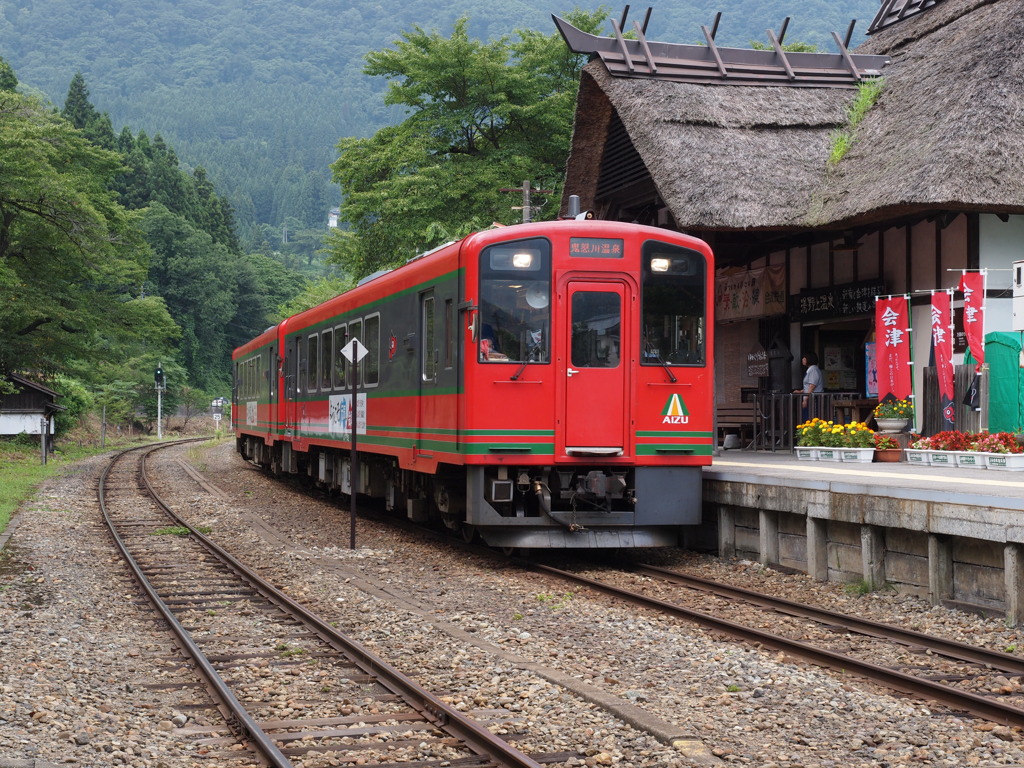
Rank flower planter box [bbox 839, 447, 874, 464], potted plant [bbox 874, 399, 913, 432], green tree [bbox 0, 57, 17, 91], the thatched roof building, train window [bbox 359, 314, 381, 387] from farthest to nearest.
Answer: green tree [bbox 0, 57, 17, 91] < potted plant [bbox 874, 399, 913, 432] < train window [bbox 359, 314, 381, 387] < the thatched roof building < flower planter box [bbox 839, 447, 874, 464]

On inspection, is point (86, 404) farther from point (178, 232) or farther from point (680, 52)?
point (680, 52)

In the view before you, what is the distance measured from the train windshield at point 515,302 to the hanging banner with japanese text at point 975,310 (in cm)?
569

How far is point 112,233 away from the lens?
32750 millimetres

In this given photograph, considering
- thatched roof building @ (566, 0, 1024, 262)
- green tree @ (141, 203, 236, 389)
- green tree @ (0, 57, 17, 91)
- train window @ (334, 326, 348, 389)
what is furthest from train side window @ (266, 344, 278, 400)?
green tree @ (141, 203, 236, 389)

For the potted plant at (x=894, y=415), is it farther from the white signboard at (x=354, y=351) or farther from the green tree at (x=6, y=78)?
the green tree at (x=6, y=78)

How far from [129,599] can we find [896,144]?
11435 millimetres

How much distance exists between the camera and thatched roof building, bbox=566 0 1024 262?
13.8m

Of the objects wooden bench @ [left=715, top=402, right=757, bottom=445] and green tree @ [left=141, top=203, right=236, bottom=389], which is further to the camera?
green tree @ [left=141, top=203, right=236, bottom=389]

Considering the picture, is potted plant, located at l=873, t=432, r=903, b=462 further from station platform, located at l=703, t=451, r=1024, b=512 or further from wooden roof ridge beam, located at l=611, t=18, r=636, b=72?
wooden roof ridge beam, located at l=611, t=18, r=636, b=72

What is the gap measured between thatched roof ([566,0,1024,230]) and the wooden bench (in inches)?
152

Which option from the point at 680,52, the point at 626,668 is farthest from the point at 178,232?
the point at 626,668

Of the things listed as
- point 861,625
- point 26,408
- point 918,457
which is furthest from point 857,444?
point 26,408

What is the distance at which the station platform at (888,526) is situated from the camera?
307 inches

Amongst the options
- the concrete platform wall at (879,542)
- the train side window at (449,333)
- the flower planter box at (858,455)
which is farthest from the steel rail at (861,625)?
the flower planter box at (858,455)
